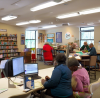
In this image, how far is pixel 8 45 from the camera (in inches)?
422

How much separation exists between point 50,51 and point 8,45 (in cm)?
341

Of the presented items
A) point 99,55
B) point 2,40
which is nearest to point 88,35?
point 99,55

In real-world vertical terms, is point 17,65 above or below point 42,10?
below

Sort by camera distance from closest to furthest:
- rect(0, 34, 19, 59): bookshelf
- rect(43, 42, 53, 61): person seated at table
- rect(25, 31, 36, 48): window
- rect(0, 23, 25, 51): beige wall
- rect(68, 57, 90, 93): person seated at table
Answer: rect(68, 57, 90, 93): person seated at table → rect(43, 42, 53, 61): person seated at table → rect(0, 34, 19, 59): bookshelf → rect(0, 23, 25, 51): beige wall → rect(25, 31, 36, 48): window

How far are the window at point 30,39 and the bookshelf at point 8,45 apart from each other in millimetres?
2147

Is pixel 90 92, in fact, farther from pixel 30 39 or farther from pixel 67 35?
pixel 30 39

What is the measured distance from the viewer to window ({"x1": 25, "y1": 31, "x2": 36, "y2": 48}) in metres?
13.2

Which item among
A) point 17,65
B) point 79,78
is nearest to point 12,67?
point 17,65

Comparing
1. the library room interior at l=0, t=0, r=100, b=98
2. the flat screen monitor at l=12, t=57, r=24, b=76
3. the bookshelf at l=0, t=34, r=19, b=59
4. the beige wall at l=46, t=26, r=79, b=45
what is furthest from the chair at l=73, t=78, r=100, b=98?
the beige wall at l=46, t=26, r=79, b=45

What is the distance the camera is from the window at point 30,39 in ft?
43.3

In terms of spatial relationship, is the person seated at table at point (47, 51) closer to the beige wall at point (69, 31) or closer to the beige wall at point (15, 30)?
the beige wall at point (69, 31)

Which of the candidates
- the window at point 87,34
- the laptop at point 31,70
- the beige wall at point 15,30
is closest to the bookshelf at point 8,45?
the beige wall at point 15,30

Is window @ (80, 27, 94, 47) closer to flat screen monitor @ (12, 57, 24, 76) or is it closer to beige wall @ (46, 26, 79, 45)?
beige wall @ (46, 26, 79, 45)

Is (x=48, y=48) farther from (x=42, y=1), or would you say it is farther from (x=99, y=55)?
(x=42, y=1)
